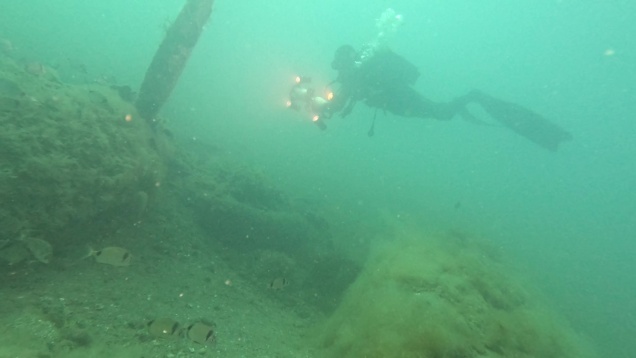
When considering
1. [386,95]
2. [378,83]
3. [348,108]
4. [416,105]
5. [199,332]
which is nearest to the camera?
[199,332]

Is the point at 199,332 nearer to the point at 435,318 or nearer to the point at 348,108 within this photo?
the point at 435,318

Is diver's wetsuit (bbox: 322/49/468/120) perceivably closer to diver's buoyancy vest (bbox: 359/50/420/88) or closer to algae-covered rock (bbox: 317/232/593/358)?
diver's buoyancy vest (bbox: 359/50/420/88)

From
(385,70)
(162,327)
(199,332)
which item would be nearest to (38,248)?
(162,327)

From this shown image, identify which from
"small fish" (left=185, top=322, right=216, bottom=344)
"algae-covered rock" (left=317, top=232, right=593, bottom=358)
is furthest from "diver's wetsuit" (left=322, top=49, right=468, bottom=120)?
"small fish" (left=185, top=322, right=216, bottom=344)

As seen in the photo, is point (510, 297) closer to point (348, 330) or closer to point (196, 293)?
point (348, 330)

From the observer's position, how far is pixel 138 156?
8234mm

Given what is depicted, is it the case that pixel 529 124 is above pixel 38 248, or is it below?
above

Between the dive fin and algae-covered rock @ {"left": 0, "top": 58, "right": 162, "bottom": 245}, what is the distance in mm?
14340

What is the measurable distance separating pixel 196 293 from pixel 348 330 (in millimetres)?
3158

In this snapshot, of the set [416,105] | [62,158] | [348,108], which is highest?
[416,105]

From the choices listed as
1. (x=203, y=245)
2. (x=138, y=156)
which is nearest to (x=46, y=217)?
(x=138, y=156)

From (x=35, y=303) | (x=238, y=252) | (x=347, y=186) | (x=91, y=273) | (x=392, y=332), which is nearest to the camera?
(x=35, y=303)

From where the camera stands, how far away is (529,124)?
1527 centimetres

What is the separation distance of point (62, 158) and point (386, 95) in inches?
473
